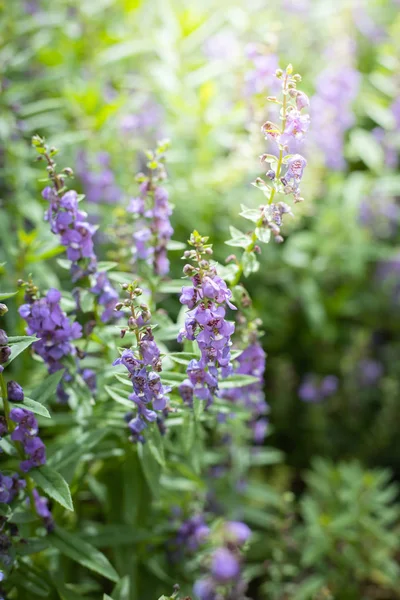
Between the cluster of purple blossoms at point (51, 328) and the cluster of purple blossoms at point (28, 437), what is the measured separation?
25cm

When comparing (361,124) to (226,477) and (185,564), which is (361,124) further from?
(185,564)

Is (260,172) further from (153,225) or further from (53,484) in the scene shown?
(53,484)

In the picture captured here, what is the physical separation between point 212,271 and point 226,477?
1.77 m

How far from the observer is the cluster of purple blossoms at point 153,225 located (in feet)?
8.15

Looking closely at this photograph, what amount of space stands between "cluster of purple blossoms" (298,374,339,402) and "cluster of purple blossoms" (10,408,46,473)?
2488 millimetres

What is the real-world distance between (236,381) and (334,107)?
8.57 feet

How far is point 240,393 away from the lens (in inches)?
108

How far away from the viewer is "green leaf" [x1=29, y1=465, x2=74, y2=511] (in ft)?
6.73

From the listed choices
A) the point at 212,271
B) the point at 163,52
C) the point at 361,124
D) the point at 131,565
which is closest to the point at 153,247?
the point at 212,271

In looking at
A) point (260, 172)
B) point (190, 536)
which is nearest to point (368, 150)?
point (260, 172)

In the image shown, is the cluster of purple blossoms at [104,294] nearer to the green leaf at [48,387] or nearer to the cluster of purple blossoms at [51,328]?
the cluster of purple blossoms at [51,328]

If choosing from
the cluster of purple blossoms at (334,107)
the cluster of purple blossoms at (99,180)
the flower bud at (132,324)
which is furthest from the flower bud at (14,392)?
the cluster of purple blossoms at (334,107)

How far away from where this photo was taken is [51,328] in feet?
7.28

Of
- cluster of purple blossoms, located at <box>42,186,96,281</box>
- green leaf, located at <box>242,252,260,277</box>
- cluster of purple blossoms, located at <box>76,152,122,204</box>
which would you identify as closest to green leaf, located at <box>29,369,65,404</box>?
cluster of purple blossoms, located at <box>42,186,96,281</box>
